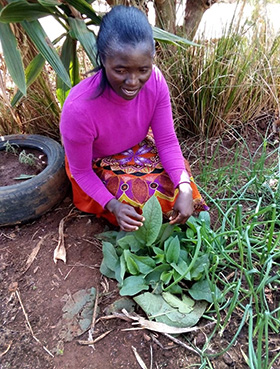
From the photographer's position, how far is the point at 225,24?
6.11 feet

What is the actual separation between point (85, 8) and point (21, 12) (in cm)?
27

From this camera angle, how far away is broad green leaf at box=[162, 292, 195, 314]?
116 cm

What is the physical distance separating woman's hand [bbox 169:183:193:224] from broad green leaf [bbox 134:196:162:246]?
61 millimetres

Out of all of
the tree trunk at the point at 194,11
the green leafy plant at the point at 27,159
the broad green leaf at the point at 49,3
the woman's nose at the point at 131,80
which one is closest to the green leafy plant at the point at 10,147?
the green leafy plant at the point at 27,159

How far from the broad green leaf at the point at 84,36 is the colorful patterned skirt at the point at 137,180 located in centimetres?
43

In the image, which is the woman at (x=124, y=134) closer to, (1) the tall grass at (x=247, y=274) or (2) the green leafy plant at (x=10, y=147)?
(1) the tall grass at (x=247, y=274)

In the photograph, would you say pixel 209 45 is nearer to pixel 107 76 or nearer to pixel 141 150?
pixel 141 150

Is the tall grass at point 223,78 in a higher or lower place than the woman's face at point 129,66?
lower

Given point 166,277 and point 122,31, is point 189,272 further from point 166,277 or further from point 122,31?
point 122,31

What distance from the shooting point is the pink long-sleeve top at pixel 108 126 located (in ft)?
4.03

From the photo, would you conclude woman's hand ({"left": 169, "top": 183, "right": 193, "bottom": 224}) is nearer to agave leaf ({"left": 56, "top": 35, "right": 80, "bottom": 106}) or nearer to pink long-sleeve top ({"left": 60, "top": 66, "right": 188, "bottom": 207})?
pink long-sleeve top ({"left": 60, "top": 66, "right": 188, "bottom": 207})

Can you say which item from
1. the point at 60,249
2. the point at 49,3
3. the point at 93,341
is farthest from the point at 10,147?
the point at 93,341

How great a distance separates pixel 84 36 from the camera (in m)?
1.42

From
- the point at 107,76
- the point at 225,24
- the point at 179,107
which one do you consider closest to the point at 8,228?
the point at 107,76
